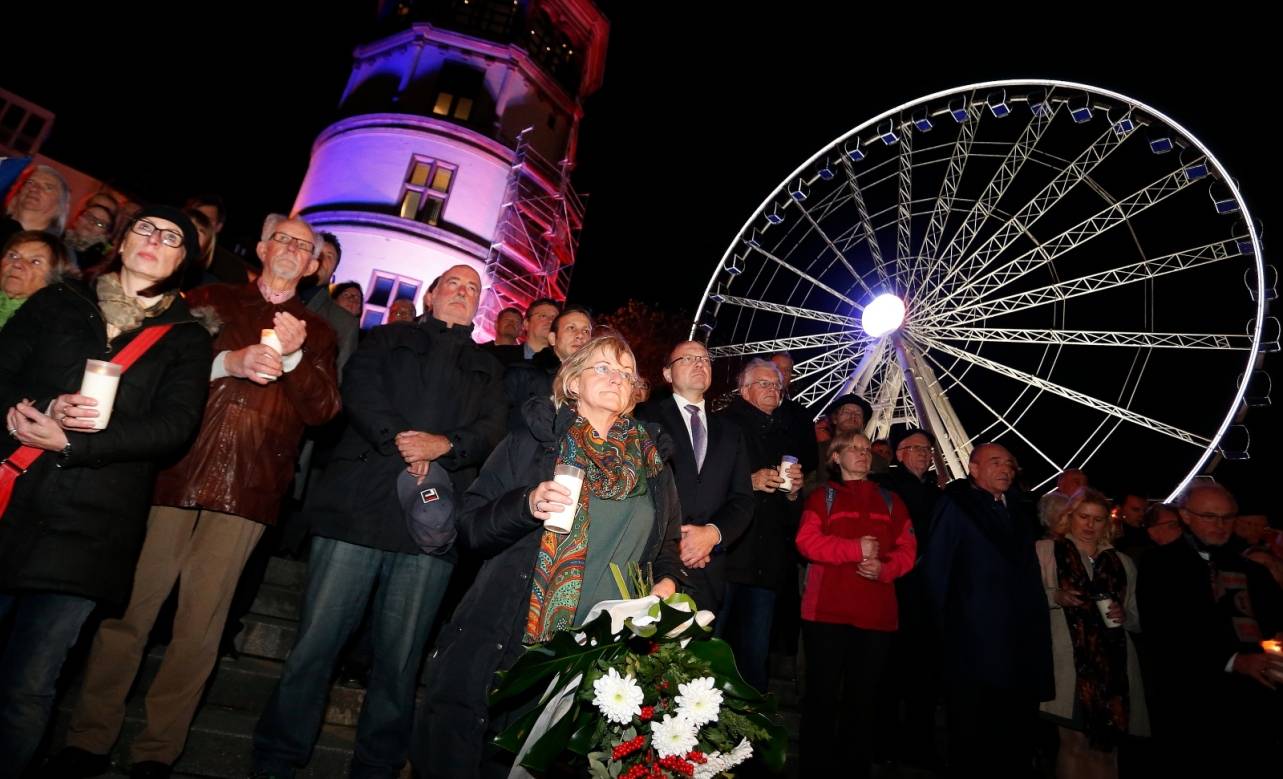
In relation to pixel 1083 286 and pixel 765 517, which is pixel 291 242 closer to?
pixel 765 517

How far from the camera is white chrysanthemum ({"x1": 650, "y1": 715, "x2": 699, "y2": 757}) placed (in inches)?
76.9

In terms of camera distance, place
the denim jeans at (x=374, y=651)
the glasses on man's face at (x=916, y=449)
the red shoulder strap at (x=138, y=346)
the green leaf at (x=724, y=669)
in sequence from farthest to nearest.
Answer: the glasses on man's face at (x=916, y=449) < the denim jeans at (x=374, y=651) < the red shoulder strap at (x=138, y=346) < the green leaf at (x=724, y=669)

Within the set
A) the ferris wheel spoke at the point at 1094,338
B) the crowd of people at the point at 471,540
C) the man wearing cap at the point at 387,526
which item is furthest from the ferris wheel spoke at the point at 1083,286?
the man wearing cap at the point at 387,526

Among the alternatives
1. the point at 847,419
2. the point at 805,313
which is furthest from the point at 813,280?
the point at 847,419

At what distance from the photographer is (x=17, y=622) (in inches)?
106

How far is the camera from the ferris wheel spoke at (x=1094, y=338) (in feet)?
38.3

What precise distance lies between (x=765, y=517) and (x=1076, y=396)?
10.9m

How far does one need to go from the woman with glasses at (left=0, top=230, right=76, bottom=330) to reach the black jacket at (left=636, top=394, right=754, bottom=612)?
3.55m

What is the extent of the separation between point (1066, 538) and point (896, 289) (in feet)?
36.6

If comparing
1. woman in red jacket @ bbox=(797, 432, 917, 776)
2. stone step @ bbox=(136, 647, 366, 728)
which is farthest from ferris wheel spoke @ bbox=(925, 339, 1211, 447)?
stone step @ bbox=(136, 647, 366, 728)

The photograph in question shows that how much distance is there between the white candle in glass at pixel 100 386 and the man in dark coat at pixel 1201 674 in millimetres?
6597

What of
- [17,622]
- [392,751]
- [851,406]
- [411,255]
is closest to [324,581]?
[392,751]

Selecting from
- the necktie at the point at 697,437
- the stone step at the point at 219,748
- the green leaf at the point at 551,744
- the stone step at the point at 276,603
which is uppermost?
the necktie at the point at 697,437

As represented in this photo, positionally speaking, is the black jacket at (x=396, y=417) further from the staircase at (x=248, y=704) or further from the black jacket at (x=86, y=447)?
the staircase at (x=248, y=704)
